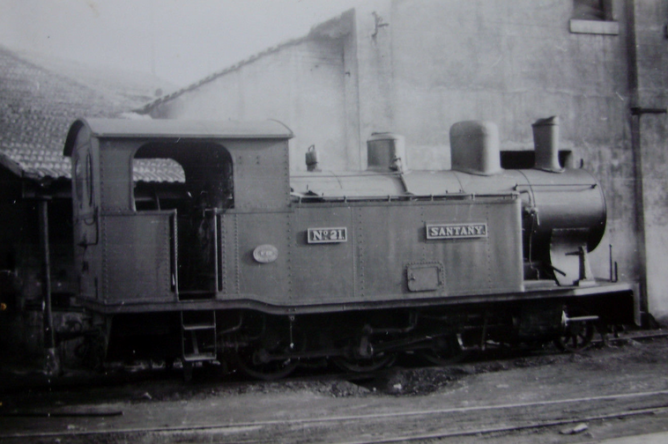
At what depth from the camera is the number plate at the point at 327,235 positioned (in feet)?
21.5

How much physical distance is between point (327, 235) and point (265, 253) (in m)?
0.68

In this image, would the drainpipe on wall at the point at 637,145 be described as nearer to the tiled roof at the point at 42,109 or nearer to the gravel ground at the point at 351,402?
the gravel ground at the point at 351,402

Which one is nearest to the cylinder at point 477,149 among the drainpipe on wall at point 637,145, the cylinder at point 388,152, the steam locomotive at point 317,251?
the steam locomotive at point 317,251

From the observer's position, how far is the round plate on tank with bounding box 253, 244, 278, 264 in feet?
20.7

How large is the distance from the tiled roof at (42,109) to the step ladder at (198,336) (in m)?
3.12

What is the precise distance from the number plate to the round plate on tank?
38cm

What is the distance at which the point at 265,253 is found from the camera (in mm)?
6352

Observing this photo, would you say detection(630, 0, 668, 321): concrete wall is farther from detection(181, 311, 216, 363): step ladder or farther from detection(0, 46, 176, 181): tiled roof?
detection(181, 311, 216, 363): step ladder

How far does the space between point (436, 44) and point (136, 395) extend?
7506mm

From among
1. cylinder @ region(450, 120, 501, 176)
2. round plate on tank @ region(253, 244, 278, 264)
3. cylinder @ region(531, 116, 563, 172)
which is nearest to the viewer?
round plate on tank @ region(253, 244, 278, 264)

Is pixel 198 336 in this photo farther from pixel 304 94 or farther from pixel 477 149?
pixel 304 94

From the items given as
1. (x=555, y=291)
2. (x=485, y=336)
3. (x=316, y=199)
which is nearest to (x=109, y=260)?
(x=316, y=199)

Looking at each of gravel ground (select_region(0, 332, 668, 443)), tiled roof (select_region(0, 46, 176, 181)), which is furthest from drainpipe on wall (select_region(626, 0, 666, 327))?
tiled roof (select_region(0, 46, 176, 181))

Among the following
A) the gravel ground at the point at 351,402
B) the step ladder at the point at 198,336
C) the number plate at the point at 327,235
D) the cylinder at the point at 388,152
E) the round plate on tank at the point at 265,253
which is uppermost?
the cylinder at the point at 388,152
